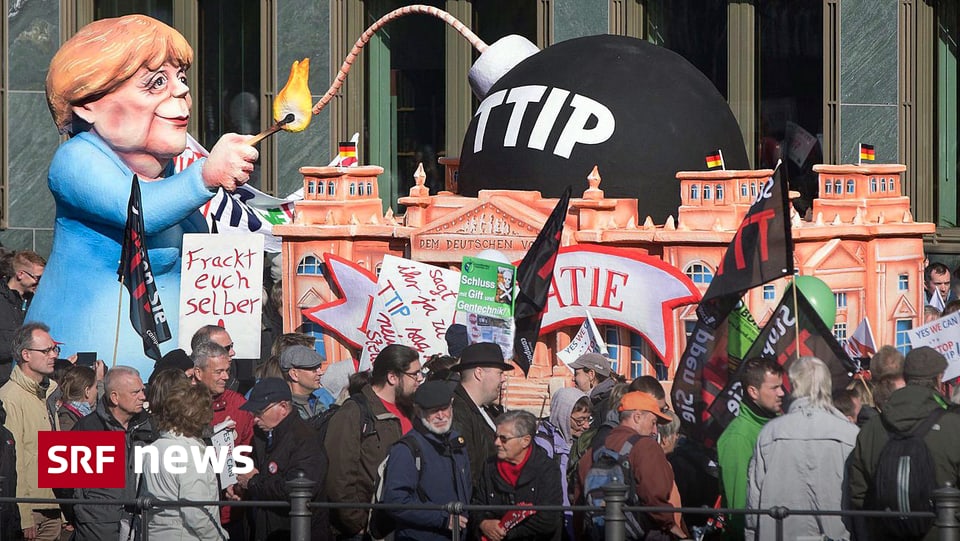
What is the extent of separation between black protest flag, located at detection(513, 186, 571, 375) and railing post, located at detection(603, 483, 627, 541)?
3600 mm

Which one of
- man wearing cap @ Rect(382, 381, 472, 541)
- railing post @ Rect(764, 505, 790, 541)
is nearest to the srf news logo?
man wearing cap @ Rect(382, 381, 472, 541)

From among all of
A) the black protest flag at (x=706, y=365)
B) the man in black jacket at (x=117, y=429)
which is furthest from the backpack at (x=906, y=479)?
the man in black jacket at (x=117, y=429)

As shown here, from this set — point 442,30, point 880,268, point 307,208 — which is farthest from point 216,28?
point 880,268

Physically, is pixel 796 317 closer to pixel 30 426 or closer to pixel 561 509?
pixel 561 509

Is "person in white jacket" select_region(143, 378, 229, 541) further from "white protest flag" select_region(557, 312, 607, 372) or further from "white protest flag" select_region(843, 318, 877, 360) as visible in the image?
"white protest flag" select_region(843, 318, 877, 360)

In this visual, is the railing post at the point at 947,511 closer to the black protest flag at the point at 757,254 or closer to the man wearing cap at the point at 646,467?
the man wearing cap at the point at 646,467

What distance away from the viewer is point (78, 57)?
41.3 feet

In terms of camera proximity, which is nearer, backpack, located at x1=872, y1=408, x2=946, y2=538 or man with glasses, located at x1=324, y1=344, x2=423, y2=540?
backpack, located at x1=872, y1=408, x2=946, y2=538

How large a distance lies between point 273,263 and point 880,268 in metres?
5.67

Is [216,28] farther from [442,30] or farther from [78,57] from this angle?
[78,57]

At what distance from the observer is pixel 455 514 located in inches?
352

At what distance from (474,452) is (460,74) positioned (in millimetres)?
12422

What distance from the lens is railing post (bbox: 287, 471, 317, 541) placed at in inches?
359

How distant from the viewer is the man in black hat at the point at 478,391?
9930 mm
